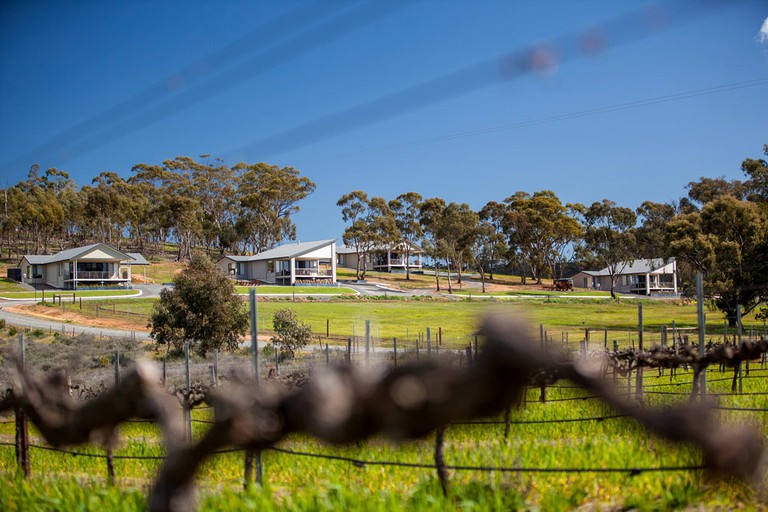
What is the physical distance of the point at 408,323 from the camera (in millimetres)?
36250

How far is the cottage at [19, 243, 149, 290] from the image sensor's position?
57.8m

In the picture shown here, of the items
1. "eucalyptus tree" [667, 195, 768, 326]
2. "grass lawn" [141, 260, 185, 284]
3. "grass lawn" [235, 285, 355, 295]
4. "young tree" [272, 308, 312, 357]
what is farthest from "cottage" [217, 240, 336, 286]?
"young tree" [272, 308, 312, 357]

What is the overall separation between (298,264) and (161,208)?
1947 centimetres

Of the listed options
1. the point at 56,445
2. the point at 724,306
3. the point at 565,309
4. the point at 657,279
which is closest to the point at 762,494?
the point at 56,445

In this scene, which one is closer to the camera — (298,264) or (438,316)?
(438,316)

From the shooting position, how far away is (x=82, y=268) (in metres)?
58.7

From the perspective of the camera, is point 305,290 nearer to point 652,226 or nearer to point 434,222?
point 434,222

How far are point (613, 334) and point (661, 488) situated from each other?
2779 centimetres

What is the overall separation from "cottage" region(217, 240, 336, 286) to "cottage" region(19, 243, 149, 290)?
10.6 metres

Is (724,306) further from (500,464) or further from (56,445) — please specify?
(56,445)

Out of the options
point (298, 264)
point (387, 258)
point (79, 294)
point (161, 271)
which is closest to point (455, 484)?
point (79, 294)

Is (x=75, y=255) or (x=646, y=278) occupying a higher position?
(x=75, y=255)

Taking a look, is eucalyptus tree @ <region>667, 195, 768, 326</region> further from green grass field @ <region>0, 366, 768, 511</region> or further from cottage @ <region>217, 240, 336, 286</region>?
cottage @ <region>217, 240, 336, 286</region>

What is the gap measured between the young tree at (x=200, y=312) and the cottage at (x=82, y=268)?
3951 cm
